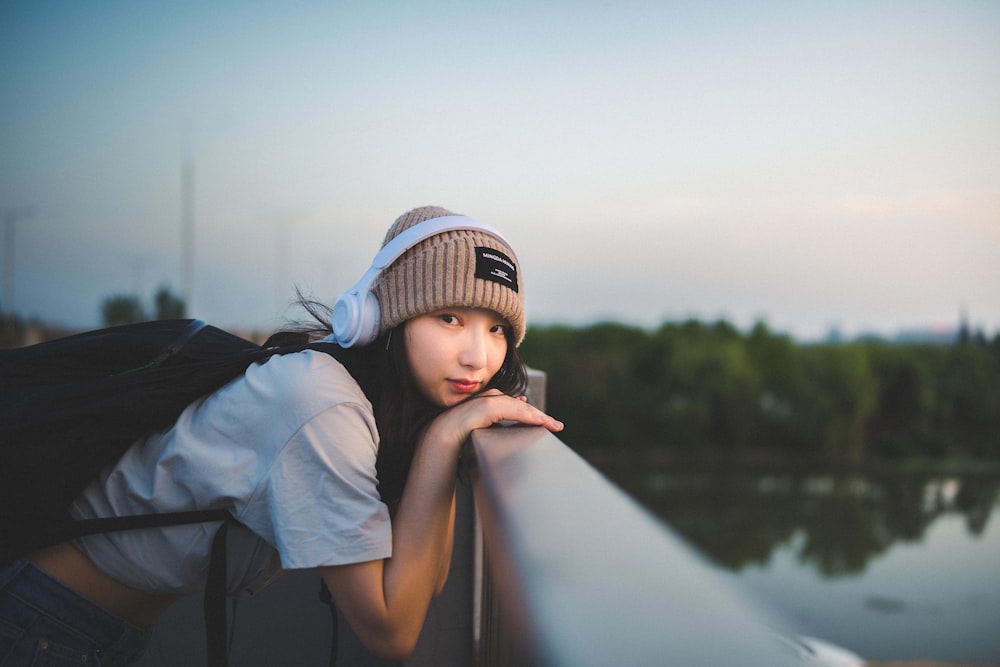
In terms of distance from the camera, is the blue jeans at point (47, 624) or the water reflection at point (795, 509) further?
the water reflection at point (795, 509)

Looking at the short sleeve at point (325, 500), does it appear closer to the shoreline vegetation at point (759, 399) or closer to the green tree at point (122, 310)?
the green tree at point (122, 310)

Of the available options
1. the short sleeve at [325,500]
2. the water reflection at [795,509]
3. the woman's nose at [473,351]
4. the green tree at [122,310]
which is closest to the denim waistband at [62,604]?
the short sleeve at [325,500]

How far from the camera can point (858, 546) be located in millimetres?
80688

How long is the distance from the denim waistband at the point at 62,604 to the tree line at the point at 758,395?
76.0m

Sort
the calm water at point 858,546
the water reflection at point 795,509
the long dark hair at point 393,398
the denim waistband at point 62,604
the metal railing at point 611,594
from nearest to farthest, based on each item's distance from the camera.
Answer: the metal railing at point 611,594 → the denim waistband at point 62,604 → the long dark hair at point 393,398 → the calm water at point 858,546 → the water reflection at point 795,509

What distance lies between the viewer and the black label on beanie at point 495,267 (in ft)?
5.31

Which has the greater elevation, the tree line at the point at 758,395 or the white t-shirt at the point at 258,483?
the white t-shirt at the point at 258,483

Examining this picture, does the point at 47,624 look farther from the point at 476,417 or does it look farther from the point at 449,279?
the point at 449,279

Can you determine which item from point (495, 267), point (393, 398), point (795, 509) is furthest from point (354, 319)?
point (795, 509)

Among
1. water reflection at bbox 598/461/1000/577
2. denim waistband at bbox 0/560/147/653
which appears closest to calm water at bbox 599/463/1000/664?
water reflection at bbox 598/461/1000/577

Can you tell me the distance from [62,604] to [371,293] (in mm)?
755

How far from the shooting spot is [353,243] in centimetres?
6103

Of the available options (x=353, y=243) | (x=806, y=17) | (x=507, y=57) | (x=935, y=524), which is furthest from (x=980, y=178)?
(x=353, y=243)

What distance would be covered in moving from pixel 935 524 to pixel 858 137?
45.3m
